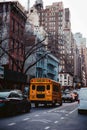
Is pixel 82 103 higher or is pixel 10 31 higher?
pixel 10 31

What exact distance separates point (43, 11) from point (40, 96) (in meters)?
137

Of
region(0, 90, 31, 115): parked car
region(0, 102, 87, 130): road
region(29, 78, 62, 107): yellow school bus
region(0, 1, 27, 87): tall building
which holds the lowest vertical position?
region(0, 102, 87, 130): road

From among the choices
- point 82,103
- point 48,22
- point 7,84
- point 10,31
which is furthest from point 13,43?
point 48,22

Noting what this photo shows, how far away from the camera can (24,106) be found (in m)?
21.3

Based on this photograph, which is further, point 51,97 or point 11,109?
point 51,97

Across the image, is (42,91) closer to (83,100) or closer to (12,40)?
(83,100)

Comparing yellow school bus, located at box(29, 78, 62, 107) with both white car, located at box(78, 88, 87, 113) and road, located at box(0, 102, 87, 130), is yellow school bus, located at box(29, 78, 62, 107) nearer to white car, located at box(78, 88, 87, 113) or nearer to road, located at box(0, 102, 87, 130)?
white car, located at box(78, 88, 87, 113)

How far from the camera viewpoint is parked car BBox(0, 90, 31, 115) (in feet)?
59.4

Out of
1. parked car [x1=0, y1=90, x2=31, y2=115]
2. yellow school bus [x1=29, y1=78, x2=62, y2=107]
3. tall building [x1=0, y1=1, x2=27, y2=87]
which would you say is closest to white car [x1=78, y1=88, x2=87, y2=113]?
parked car [x1=0, y1=90, x2=31, y2=115]

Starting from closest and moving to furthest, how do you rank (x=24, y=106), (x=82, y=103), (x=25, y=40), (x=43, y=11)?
1. (x=24, y=106)
2. (x=82, y=103)
3. (x=25, y=40)
4. (x=43, y=11)

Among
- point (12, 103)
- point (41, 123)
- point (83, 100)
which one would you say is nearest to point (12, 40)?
point (83, 100)

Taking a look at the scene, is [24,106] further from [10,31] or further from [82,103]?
[10,31]

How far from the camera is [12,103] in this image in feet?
61.7

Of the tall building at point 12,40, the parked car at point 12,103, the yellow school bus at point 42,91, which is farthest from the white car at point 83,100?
the tall building at point 12,40
